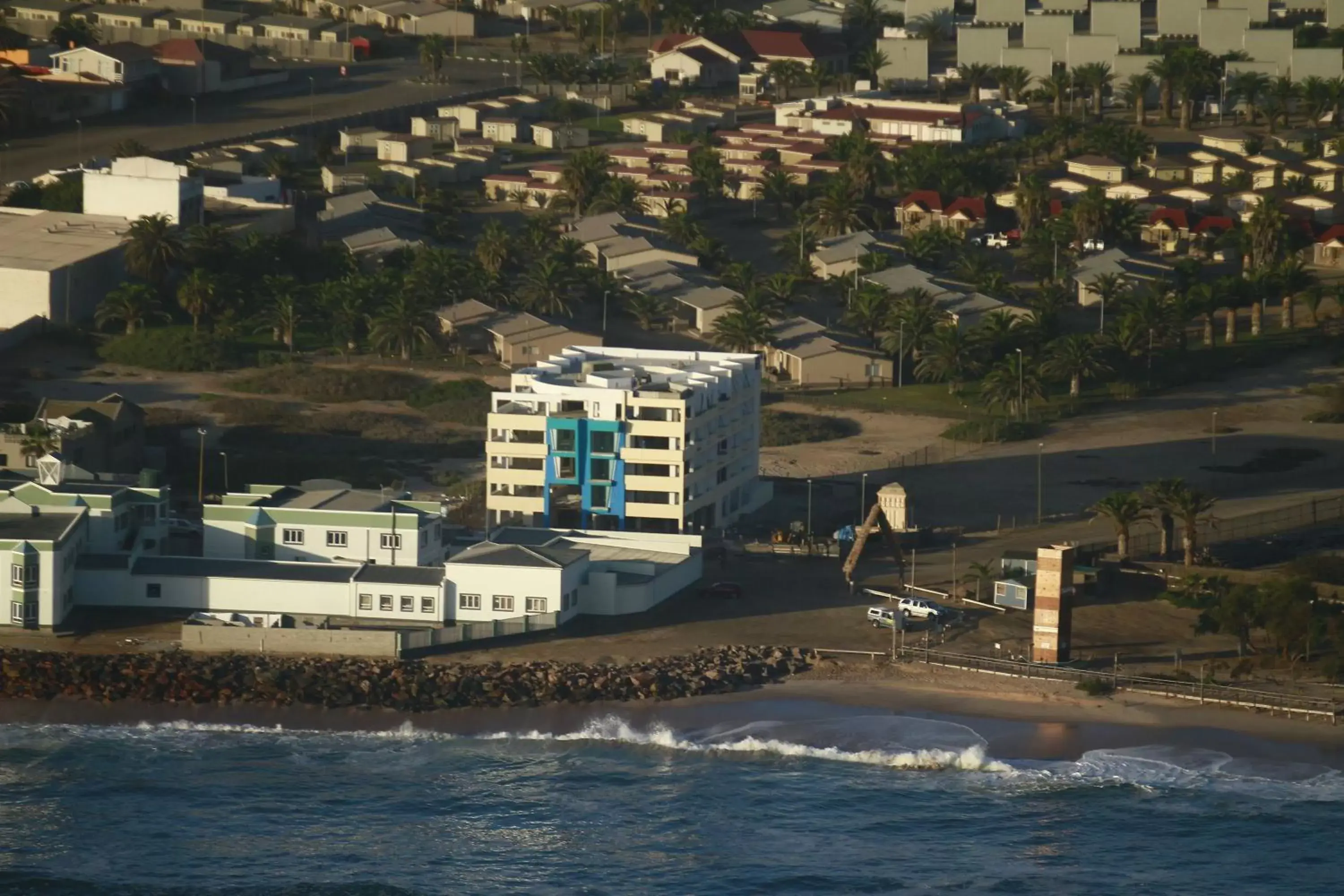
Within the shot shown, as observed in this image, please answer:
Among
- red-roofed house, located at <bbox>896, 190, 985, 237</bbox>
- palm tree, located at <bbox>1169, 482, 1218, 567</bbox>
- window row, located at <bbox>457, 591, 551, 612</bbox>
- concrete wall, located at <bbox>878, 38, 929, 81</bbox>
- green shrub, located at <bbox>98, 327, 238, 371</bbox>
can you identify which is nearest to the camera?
window row, located at <bbox>457, 591, 551, 612</bbox>

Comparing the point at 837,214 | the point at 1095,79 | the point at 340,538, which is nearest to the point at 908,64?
the point at 1095,79

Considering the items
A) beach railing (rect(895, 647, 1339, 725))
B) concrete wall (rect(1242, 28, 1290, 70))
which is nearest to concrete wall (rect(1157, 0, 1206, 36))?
concrete wall (rect(1242, 28, 1290, 70))

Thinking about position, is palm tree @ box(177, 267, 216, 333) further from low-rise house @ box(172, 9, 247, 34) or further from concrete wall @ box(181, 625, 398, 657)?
low-rise house @ box(172, 9, 247, 34)

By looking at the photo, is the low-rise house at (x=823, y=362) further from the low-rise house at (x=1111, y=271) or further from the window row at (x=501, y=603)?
the window row at (x=501, y=603)

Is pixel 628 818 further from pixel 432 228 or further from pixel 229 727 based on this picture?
pixel 432 228

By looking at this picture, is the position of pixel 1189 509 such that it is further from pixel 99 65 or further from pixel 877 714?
pixel 99 65

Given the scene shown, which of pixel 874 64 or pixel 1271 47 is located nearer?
pixel 1271 47
